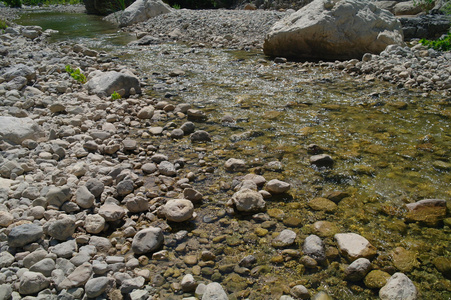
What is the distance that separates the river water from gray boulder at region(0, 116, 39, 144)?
135cm

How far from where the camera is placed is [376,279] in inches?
97.9

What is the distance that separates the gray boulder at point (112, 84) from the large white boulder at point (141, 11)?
10846mm

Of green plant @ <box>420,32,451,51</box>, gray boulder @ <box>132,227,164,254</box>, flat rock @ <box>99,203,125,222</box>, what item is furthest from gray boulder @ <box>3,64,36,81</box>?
green plant @ <box>420,32,451,51</box>

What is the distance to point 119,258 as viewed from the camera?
104 inches

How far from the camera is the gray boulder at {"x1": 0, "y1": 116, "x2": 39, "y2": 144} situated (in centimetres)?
418

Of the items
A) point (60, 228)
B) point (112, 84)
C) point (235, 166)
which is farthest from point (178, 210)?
point (112, 84)

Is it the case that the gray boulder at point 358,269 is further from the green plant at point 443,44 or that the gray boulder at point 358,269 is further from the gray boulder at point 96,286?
the green plant at point 443,44

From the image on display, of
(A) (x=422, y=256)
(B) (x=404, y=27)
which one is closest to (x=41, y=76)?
(A) (x=422, y=256)

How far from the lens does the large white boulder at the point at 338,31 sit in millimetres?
8711

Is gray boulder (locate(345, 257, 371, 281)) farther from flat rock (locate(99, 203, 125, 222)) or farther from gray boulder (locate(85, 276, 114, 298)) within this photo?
flat rock (locate(99, 203, 125, 222))

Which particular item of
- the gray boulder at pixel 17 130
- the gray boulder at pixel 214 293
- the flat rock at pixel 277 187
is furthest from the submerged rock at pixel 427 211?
the gray boulder at pixel 17 130

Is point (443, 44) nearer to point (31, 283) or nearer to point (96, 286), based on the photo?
point (96, 286)

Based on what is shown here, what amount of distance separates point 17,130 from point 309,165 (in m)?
3.71

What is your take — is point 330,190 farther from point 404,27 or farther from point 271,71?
point 404,27
